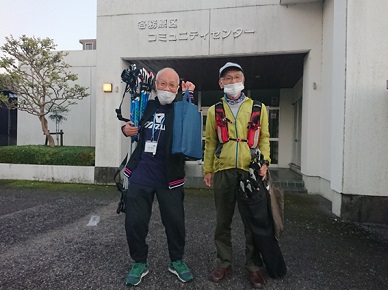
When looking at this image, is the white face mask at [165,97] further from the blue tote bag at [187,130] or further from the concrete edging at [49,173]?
the concrete edging at [49,173]

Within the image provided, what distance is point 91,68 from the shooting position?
38.8ft

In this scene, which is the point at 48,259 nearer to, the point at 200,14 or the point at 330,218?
the point at 330,218

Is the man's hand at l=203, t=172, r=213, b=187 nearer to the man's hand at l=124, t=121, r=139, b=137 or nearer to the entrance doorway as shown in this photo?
the man's hand at l=124, t=121, r=139, b=137

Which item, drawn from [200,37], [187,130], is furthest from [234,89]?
[200,37]

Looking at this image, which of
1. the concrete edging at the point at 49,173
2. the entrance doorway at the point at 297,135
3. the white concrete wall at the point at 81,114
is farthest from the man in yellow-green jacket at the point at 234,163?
the white concrete wall at the point at 81,114

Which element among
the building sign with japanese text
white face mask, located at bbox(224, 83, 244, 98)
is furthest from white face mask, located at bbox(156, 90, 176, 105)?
the building sign with japanese text

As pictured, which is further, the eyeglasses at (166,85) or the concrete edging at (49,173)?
the concrete edging at (49,173)

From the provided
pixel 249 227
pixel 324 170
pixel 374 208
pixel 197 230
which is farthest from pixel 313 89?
pixel 249 227

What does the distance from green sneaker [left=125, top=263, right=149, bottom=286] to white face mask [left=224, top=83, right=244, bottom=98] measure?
170cm

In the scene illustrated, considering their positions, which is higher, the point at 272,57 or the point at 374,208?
the point at 272,57

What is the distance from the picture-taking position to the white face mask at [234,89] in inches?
93.7

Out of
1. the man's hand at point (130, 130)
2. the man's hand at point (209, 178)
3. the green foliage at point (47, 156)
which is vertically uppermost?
the man's hand at point (130, 130)

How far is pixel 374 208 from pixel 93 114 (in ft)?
34.9

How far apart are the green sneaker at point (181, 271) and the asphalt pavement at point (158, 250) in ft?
0.16
